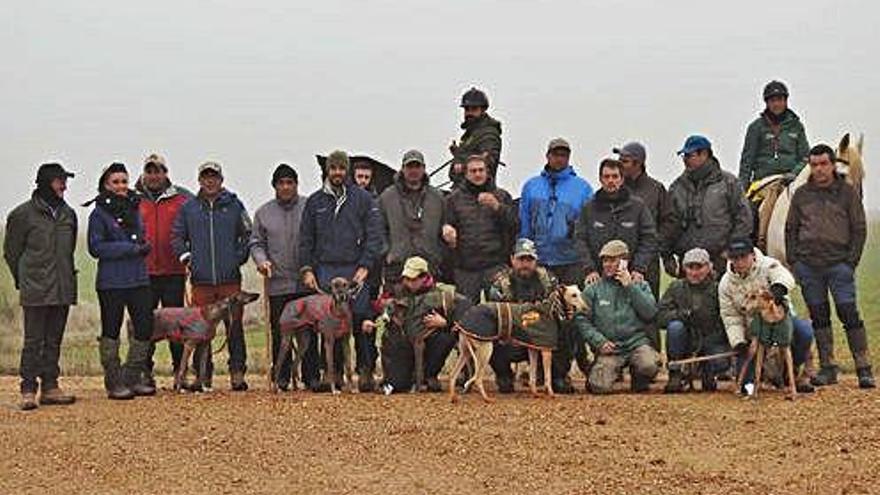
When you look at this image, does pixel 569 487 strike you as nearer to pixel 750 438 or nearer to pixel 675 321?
pixel 750 438

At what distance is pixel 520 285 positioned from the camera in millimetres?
10961

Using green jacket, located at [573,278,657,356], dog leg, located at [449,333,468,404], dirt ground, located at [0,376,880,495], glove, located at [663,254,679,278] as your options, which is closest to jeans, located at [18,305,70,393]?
dirt ground, located at [0,376,880,495]

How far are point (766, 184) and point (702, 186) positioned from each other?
4.29 ft

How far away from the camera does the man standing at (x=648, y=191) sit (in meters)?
11.7

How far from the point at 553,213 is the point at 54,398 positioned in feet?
15.2

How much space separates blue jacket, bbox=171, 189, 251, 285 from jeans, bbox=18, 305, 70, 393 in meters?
1.18

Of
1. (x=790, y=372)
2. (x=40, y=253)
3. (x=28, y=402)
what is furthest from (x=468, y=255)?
(x=28, y=402)

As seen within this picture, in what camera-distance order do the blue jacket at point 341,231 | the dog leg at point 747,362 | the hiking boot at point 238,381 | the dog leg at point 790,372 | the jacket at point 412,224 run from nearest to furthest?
the dog leg at point 790,372, the dog leg at point 747,362, the blue jacket at point 341,231, the jacket at point 412,224, the hiking boot at point 238,381

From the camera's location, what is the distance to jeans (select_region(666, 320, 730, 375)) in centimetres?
1091

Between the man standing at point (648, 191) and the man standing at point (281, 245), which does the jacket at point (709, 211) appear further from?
the man standing at point (281, 245)

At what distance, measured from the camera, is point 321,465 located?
27.0 ft

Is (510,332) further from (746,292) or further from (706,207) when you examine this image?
(706,207)

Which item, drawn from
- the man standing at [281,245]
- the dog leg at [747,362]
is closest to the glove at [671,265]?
the dog leg at [747,362]

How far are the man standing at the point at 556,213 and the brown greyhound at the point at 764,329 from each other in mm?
1628
